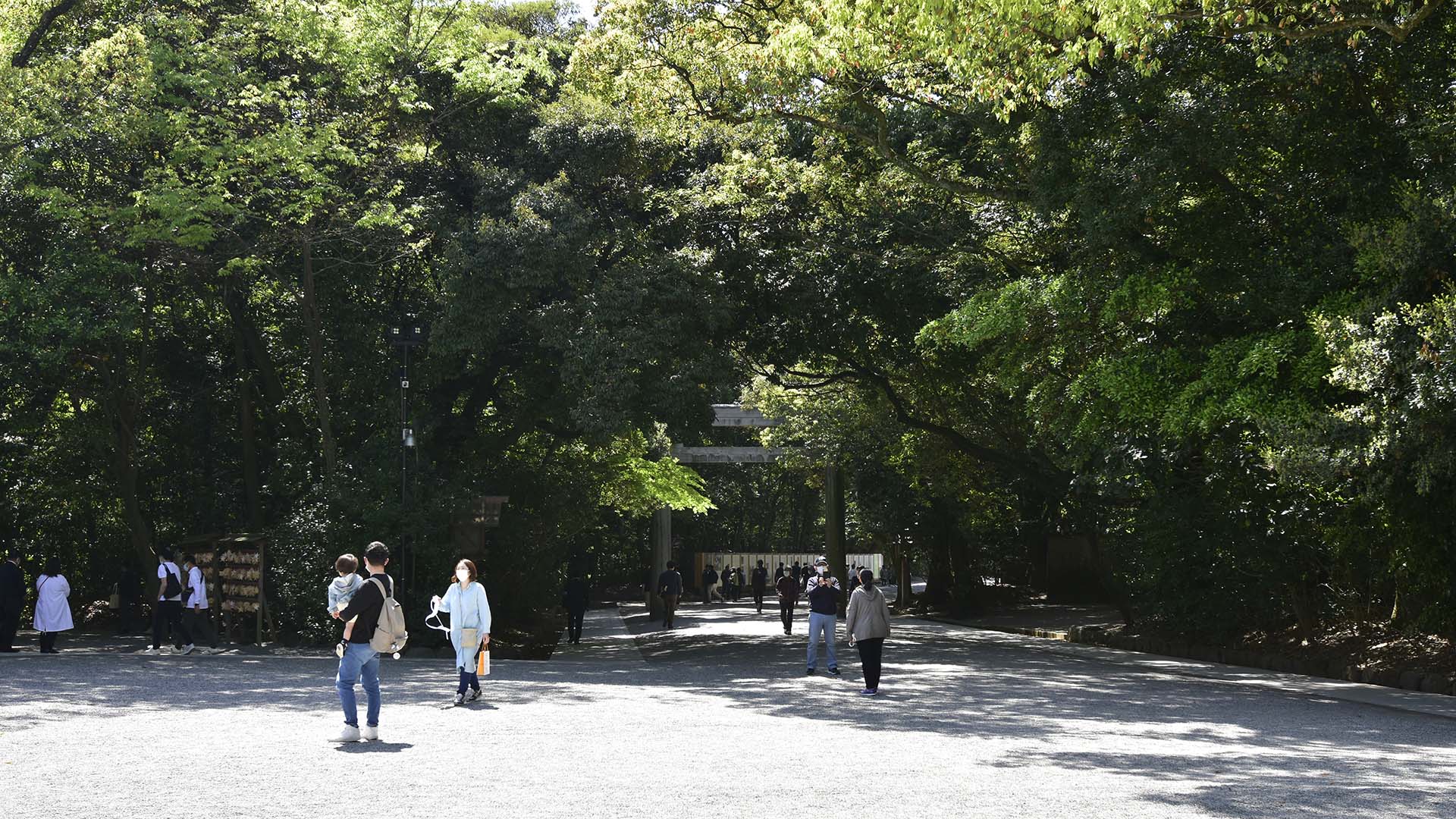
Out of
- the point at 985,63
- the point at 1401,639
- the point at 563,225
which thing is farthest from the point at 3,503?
the point at 1401,639

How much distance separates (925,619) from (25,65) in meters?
24.4

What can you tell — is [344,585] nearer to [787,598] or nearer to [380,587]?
[380,587]

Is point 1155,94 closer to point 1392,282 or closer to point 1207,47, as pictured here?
point 1207,47

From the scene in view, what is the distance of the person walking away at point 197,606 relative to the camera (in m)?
20.5

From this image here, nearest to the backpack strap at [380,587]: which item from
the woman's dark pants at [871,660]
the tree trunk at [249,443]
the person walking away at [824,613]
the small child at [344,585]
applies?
the small child at [344,585]

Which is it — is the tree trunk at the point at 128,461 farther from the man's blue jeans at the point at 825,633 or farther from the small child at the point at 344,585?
the small child at the point at 344,585

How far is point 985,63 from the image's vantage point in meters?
15.5

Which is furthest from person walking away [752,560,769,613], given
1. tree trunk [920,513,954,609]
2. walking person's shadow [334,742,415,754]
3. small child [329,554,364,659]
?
walking person's shadow [334,742,415,754]

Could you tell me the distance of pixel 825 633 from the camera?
58.7 ft

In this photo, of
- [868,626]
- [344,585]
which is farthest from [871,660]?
[344,585]

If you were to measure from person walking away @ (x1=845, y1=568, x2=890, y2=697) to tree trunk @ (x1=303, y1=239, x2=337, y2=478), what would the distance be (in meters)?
10.5

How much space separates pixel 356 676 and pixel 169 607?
11.2m

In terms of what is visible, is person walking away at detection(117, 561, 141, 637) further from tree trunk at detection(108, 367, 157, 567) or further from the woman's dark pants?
the woman's dark pants

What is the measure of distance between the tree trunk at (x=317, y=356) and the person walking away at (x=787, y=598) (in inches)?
366
